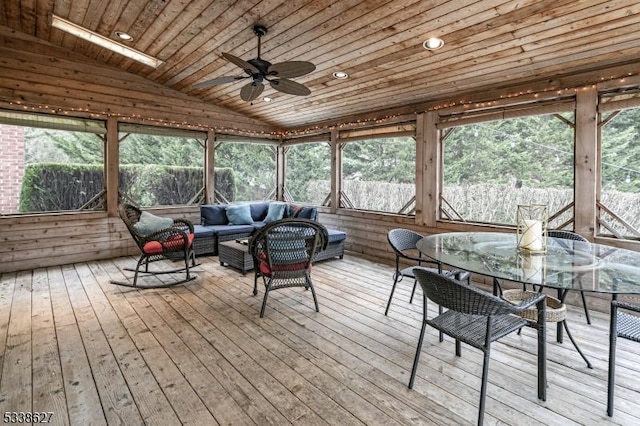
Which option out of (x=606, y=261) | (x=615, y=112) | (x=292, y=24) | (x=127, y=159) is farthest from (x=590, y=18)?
(x=127, y=159)

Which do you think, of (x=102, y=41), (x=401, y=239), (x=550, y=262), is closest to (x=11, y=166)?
(x=102, y=41)

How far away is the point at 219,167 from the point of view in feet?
24.3

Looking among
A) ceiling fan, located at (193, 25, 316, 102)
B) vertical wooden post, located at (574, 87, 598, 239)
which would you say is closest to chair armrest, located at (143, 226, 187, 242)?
ceiling fan, located at (193, 25, 316, 102)

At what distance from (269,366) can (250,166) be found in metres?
6.05

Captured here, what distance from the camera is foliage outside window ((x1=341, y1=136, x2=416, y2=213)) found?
6.13 meters

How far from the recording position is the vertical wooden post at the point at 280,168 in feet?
26.2

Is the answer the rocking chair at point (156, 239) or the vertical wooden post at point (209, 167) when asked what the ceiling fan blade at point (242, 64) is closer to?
the rocking chair at point (156, 239)

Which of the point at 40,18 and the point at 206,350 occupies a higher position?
the point at 40,18

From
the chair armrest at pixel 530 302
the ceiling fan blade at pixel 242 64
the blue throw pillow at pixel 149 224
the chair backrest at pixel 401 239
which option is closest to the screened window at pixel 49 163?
the blue throw pillow at pixel 149 224

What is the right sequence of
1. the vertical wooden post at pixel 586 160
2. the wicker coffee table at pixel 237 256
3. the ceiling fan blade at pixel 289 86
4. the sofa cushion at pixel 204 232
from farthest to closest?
1. the sofa cushion at pixel 204 232
2. the wicker coffee table at pixel 237 256
3. the ceiling fan blade at pixel 289 86
4. the vertical wooden post at pixel 586 160

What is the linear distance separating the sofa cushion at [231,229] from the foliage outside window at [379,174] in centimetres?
194

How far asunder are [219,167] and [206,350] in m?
5.24

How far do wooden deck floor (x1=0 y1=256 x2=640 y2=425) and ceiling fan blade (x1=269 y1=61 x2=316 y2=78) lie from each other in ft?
7.97

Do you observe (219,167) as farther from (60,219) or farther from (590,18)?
(590,18)
